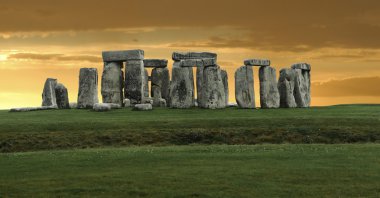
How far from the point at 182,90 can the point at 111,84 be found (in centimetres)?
641

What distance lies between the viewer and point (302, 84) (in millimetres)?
53625

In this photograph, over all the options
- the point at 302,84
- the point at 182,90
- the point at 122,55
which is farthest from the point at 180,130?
the point at 302,84

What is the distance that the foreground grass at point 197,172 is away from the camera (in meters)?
20.9

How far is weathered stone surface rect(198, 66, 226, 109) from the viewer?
157ft

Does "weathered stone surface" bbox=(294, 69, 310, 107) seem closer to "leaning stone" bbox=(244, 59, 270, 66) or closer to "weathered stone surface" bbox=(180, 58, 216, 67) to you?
"leaning stone" bbox=(244, 59, 270, 66)

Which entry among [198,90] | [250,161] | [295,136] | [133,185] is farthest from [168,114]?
[133,185]

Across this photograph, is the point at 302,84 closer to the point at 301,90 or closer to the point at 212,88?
the point at 301,90

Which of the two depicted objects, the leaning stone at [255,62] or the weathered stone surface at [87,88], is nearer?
the leaning stone at [255,62]

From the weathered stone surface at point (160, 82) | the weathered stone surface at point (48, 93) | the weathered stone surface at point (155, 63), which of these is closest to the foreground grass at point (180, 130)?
the weathered stone surface at point (48, 93)

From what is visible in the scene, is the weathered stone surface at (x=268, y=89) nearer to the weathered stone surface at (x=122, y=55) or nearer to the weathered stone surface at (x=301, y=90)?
the weathered stone surface at (x=301, y=90)

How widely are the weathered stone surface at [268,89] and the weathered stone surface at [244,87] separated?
73 centimetres

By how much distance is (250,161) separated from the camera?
26.7 meters

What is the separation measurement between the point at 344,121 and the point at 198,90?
42.5 feet

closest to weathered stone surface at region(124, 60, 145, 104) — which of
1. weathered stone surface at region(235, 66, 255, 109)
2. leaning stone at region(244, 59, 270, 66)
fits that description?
weathered stone surface at region(235, 66, 255, 109)
